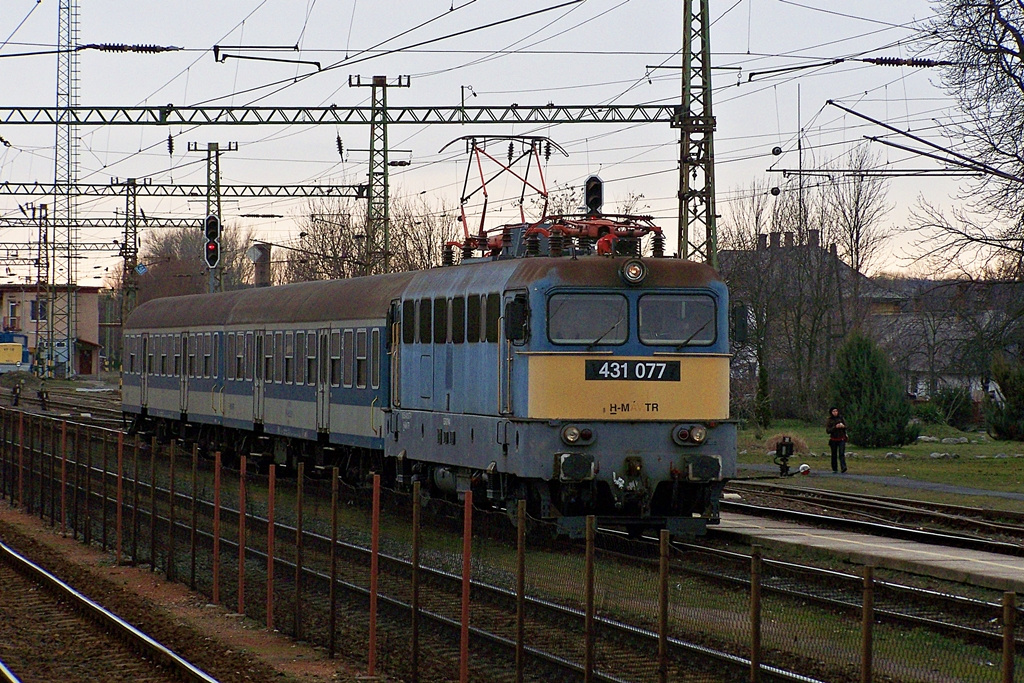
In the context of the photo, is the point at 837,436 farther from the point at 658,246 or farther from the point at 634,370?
the point at 634,370

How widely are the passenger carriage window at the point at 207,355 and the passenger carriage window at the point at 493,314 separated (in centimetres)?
1550

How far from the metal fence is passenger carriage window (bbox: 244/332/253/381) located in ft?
38.2

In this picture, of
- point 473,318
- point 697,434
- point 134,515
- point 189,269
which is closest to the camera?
point 697,434

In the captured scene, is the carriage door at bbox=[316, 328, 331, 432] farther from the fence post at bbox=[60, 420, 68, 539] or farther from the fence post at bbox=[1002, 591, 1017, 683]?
the fence post at bbox=[1002, 591, 1017, 683]

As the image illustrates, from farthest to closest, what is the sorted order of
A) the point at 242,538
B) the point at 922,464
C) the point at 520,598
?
the point at 922,464
the point at 242,538
the point at 520,598

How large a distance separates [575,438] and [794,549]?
312 cm

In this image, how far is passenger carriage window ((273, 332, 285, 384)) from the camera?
27766mm

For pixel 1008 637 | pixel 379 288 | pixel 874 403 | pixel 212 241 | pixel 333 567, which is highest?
pixel 212 241

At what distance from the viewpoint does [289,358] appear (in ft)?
90.0

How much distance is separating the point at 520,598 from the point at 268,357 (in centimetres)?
1915

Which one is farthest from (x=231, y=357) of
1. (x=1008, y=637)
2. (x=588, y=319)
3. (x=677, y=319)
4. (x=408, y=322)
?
(x=1008, y=637)

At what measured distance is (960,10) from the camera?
104 ft

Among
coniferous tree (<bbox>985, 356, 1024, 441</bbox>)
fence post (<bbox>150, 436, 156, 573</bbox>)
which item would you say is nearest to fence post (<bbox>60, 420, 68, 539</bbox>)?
fence post (<bbox>150, 436, 156, 573</bbox>)

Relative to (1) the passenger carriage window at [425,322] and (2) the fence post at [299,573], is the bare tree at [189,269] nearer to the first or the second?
(1) the passenger carriage window at [425,322]
